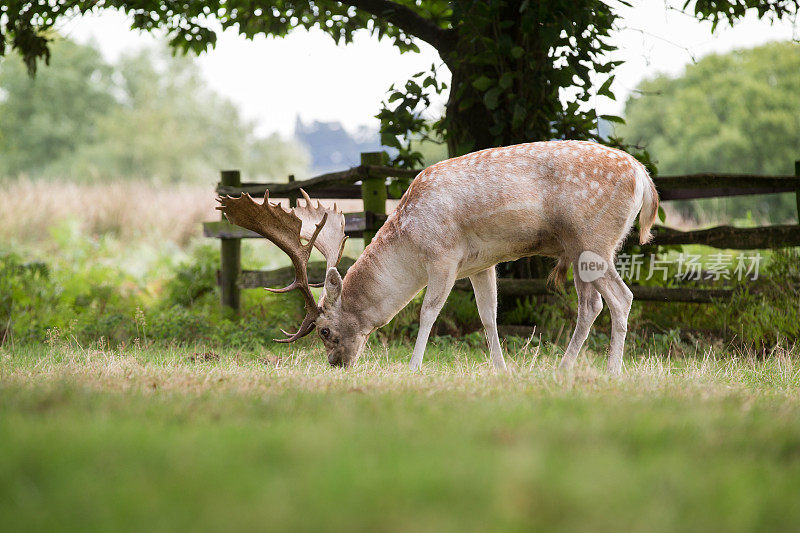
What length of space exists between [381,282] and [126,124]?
40.3m

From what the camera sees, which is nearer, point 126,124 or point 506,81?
point 506,81

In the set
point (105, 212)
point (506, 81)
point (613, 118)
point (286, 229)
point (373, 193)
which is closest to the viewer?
point (286, 229)

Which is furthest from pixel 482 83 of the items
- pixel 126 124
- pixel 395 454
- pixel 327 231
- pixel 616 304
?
pixel 126 124

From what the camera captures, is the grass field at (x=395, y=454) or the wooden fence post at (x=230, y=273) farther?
the wooden fence post at (x=230, y=273)

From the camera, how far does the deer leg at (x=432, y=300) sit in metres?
5.45

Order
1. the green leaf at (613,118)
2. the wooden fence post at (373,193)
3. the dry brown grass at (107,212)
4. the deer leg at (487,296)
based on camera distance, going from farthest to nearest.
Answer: the dry brown grass at (107,212) < the wooden fence post at (373,193) < the green leaf at (613,118) < the deer leg at (487,296)

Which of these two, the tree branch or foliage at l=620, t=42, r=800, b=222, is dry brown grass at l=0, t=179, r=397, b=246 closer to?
the tree branch

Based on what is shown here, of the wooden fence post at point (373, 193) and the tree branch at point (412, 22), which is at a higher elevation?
the tree branch at point (412, 22)

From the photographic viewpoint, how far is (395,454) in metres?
2.55

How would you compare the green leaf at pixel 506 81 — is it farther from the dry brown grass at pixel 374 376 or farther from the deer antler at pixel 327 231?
the dry brown grass at pixel 374 376

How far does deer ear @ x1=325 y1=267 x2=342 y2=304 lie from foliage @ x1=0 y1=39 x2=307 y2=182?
3670 centimetres

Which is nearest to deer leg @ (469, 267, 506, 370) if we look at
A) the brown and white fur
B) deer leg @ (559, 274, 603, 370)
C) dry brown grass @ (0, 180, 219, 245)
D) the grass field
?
the brown and white fur

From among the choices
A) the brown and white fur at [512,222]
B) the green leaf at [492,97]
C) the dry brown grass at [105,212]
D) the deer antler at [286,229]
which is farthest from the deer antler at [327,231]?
the dry brown grass at [105,212]

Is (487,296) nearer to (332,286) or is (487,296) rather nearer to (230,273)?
(332,286)
